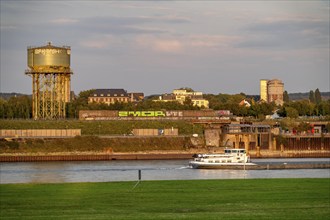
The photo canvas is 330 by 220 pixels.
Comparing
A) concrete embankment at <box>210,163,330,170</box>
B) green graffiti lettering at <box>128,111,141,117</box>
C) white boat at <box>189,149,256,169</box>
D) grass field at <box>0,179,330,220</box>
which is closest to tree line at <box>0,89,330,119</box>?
green graffiti lettering at <box>128,111,141,117</box>

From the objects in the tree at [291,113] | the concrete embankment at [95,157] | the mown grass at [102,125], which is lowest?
the concrete embankment at [95,157]

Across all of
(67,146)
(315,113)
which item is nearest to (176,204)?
(67,146)

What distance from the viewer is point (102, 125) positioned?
128875 millimetres

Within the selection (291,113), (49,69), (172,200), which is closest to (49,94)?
(49,69)

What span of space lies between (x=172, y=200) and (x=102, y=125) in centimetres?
8207

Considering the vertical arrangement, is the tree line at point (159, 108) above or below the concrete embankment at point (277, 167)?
above

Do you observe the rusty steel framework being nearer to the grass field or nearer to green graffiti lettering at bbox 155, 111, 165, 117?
green graffiti lettering at bbox 155, 111, 165, 117

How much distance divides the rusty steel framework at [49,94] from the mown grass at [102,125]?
456 cm

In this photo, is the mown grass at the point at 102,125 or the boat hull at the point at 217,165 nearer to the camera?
the boat hull at the point at 217,165

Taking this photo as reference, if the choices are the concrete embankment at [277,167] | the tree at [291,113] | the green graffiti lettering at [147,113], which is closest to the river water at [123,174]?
the concrete embankment at [277,167]

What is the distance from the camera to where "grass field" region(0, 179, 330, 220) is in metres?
40.7

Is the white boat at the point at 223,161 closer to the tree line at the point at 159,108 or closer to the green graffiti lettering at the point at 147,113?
the green graffiti lettering at the point at 147,113

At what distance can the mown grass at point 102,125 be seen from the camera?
12375 cm

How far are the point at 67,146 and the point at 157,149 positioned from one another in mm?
10130
